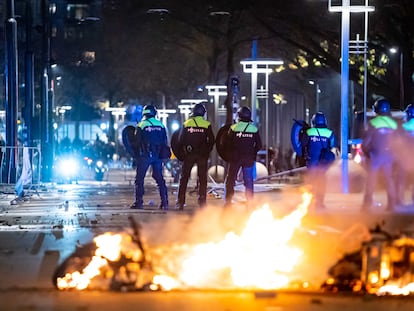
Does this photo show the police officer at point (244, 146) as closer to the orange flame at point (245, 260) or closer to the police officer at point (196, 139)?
the police officer at point (196, 139)

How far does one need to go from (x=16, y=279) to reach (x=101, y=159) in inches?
1464

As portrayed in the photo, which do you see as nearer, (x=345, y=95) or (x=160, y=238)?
(x=160, y=238)

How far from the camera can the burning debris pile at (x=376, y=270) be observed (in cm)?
938

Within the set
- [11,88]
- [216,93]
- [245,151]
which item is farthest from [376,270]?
[216,93]

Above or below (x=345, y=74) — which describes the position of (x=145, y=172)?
below

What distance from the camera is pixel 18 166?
84.0ft

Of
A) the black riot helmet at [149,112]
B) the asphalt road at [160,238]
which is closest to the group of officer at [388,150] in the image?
the asphalt road at [160,238]

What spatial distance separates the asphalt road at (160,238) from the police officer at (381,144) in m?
0.65

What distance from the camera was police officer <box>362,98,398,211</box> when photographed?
1557 centimetres

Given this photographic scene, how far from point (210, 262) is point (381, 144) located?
606 centimetres

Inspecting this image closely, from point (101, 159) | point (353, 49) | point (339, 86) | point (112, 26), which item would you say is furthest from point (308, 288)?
point (101, 159)

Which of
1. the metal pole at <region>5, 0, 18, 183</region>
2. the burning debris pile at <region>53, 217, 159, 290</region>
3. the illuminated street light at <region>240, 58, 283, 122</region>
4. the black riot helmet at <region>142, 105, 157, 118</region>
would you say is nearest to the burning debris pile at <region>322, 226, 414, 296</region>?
the burning debris pile at <region>53, 217, 159, 290</region>

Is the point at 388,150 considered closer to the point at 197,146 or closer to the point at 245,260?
the point at 197,146

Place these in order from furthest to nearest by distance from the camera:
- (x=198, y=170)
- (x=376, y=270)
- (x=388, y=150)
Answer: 1. (x=198, y=170)
2. (x=388, y=150)
3. (x=376, y=270)
